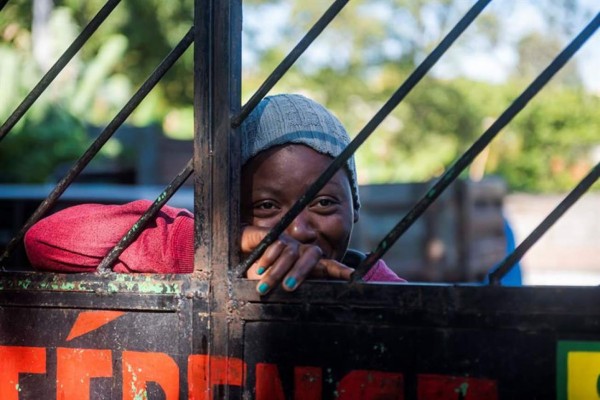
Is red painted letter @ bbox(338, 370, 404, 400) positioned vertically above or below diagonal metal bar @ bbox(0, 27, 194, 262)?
below

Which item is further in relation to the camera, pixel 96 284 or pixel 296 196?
pixel 296 196

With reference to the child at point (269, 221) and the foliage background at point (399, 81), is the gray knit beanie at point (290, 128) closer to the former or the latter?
the child at point (269, 221)

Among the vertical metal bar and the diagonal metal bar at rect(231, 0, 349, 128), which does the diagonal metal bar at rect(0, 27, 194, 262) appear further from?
the diagonal metal bar at rect(231, 0, 349, 128)

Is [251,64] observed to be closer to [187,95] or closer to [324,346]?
[187,95]

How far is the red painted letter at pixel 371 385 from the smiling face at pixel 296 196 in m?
0.49

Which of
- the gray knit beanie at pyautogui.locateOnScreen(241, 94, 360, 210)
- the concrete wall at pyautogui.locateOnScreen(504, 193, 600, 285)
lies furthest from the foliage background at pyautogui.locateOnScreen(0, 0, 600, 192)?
the gray knit beanie at pyautogui.locateOnScreen(241, 94, 360, 210)

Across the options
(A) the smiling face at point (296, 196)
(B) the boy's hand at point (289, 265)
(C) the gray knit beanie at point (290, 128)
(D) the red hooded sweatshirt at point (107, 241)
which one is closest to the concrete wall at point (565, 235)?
(C) the gray knit beanie at point (290, 128)

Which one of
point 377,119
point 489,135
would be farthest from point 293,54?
point 489,135

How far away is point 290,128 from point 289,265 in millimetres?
590

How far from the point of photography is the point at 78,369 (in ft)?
5.71

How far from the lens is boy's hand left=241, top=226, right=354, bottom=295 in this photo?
1.59 meters

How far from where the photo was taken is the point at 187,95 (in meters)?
20.8

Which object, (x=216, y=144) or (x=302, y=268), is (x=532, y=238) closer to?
(x=302, y=268)

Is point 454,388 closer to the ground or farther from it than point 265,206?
closer to the ground
